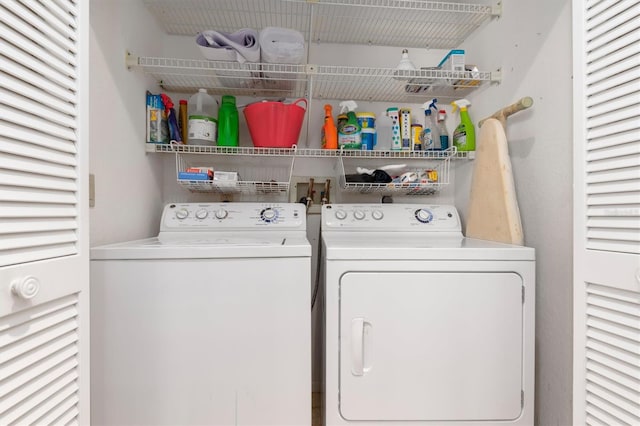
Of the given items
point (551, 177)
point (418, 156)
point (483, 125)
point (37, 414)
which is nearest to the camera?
point (37, 414)

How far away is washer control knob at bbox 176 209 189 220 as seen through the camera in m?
1.69

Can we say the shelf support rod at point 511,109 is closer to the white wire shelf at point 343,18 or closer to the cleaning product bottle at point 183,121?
the white wire shelf at point 343,18

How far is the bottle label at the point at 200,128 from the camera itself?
168cm

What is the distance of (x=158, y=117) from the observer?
1.67m

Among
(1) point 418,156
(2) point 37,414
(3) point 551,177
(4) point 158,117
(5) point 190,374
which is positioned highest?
(4) point 158,117

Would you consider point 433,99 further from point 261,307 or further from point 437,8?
point 261,307

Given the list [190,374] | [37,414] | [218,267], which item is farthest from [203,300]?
[37,414]

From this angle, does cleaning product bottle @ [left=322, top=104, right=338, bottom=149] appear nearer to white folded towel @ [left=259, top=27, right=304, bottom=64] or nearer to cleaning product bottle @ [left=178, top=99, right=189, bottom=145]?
white folded towel @ [left=259, top=27, right=304, bottom=64]

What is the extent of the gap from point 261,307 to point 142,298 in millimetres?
417

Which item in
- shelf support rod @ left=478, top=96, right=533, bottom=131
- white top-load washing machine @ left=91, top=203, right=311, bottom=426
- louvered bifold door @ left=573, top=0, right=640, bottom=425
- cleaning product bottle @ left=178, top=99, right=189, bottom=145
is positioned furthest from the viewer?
cleaning product bottle @ left=178, top=99, right=189, bottom=145

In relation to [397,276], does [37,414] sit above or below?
below

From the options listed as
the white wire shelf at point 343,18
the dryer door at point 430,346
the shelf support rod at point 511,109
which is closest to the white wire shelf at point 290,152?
the shelf support rod at point 511,109

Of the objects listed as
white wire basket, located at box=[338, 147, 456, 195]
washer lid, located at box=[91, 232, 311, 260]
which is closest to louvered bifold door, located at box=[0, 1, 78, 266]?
washer lid, located at box=[91, 232, 311, 260]

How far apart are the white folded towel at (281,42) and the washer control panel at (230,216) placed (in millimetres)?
778
